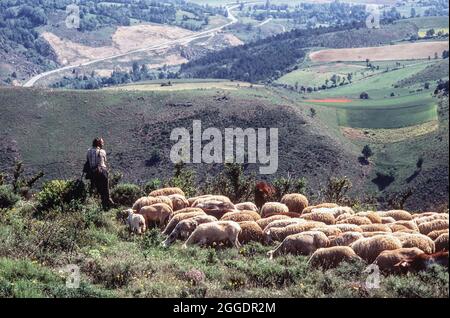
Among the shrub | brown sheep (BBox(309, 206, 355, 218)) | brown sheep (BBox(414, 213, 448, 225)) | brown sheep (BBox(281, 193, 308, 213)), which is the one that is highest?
brown sheep (BBox(414, 213, 448, 225))

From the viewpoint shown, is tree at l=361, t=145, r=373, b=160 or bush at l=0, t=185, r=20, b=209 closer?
bush at l=0, t=185, r=20, b=209

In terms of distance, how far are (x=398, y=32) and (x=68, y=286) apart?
183m

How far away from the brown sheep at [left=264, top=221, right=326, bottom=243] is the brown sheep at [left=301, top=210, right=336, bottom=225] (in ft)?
2.97

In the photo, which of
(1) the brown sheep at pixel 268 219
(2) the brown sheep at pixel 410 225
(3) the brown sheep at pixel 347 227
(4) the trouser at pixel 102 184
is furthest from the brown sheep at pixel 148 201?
(2) the brown sheep at pixel 410 225

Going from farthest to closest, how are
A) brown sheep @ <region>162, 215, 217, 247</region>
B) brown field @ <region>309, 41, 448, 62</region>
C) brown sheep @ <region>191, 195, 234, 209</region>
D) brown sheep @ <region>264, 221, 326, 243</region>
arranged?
1. brown field @ <region>309, 41, 448, 62</region>
2. brown sheep @ <region>191, 195, 234, 209</region>
3. brown sheep @ <region>162, 215, 217, 247</region>
4. brown sheep @ <region>264, 221, 326, 243</region>

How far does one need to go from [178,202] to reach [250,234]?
3.14m

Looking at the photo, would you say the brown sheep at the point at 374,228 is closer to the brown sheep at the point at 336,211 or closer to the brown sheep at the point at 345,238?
the brown sheep at the point at 345,238

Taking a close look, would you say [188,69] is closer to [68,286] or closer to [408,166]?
[408,166]

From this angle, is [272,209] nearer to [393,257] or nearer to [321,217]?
[321,217]

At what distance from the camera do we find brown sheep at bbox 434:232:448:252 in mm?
11211

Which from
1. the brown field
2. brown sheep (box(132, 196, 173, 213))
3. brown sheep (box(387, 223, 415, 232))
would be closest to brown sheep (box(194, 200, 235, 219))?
brown sheep (box(132, 196, 173, 213))

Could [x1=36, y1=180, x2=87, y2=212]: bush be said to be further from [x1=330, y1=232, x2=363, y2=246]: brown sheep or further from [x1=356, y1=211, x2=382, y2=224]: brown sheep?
[x1=356, y1=211, x2=382, y2=224]: brown sheep

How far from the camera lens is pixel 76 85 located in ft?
553

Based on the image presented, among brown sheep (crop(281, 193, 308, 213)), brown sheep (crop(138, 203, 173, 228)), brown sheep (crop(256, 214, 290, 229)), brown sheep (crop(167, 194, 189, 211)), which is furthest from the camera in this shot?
brown sheep (crop(281, 193, 308, 213))
